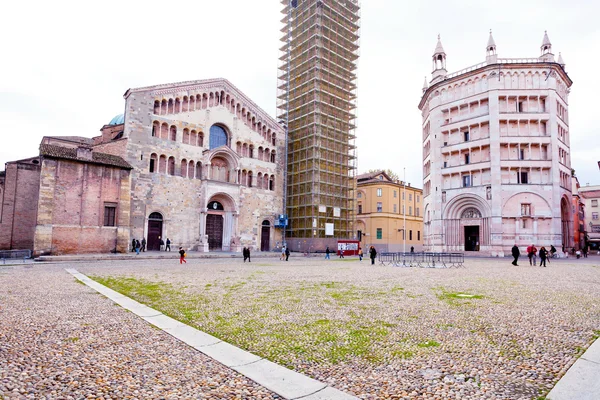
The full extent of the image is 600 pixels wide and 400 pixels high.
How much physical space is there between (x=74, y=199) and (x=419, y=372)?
105ft

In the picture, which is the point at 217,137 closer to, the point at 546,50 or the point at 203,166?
the point at 203,166

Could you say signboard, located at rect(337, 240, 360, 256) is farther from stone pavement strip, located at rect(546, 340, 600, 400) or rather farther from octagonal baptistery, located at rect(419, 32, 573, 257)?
stone pavement strip, located at rect(546, 340, 600, 400)

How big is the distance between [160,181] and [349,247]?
73.0 ft

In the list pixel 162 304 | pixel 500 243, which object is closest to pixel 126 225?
pixel 162 304

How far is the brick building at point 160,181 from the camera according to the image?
95.8 ft

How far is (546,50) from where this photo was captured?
43.2 metres

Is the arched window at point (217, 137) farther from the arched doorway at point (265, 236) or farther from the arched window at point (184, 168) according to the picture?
the arched doorway at point (265, 236)

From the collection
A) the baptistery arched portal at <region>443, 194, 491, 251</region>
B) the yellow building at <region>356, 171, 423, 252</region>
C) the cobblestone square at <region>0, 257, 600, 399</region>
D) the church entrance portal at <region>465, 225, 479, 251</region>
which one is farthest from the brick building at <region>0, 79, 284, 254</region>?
the church entrance portal at <region>465, 225, 479, 251</region>

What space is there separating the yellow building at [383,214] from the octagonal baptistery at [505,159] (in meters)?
12.0

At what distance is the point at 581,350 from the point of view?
561cm

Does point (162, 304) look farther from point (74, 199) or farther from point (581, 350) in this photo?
point (74, 199)

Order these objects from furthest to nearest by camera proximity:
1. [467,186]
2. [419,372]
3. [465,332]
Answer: [467,186], [465,332], [419,372]

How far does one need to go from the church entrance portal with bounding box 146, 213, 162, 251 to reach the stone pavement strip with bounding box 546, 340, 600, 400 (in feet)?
118

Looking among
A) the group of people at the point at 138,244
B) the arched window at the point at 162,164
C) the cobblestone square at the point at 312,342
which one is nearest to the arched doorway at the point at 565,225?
the cobblestone square at the point at 312,342
